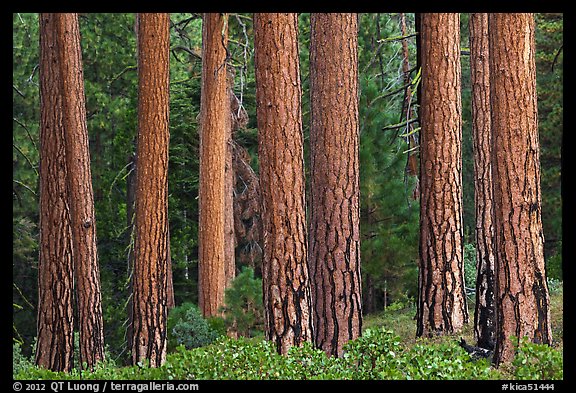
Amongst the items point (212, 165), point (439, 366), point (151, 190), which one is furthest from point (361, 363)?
point (212, 165)

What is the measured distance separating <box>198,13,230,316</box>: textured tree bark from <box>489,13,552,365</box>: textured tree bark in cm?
960

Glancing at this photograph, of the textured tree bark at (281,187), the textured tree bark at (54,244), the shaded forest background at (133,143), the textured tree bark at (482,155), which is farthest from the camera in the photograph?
the shaded forest background at (133,143)

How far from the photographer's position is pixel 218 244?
18.1m

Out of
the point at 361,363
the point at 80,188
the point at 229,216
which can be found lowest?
the point at 361,363

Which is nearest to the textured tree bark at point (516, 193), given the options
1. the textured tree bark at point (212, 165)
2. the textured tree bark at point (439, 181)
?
the textured tree bark at point (439, 181)

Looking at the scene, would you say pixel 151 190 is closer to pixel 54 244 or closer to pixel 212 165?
pixel 54 244

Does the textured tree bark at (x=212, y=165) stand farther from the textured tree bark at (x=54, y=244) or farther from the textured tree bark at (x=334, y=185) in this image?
the textured tree bark at (x=334, y=185)

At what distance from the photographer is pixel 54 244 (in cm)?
1285

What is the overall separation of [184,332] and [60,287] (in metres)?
3.01

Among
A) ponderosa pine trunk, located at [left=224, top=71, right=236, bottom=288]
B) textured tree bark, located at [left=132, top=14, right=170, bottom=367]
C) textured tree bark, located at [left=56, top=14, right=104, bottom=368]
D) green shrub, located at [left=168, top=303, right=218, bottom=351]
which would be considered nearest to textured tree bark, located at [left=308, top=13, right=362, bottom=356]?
textured tree bark, located at [left=132, top=14, right=170, bottom=367]

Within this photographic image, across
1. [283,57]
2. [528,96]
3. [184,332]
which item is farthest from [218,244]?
[528,96]

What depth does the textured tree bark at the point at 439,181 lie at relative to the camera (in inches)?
464

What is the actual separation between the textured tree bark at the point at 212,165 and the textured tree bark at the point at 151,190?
5.28m

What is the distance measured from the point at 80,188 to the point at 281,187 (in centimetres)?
503
